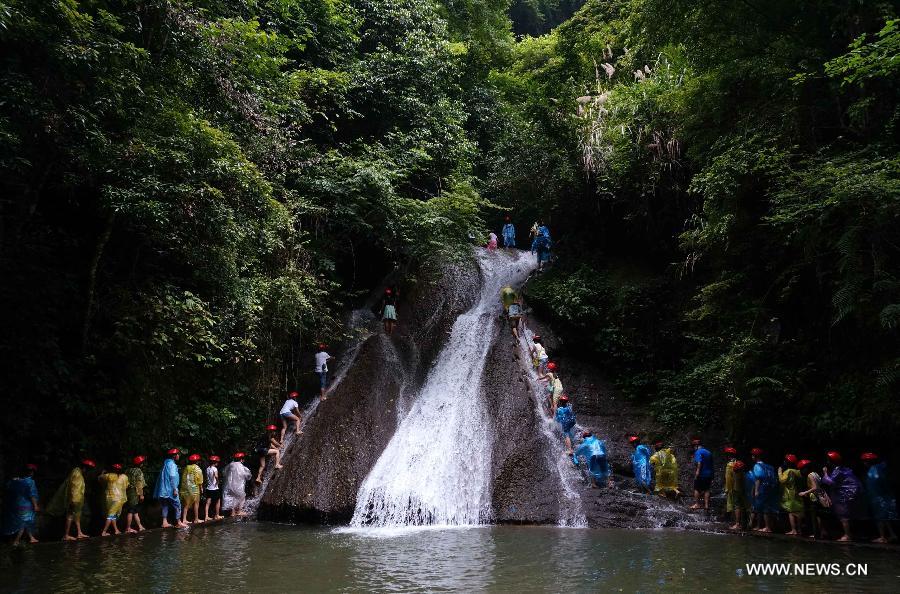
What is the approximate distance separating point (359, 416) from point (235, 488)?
3313mm

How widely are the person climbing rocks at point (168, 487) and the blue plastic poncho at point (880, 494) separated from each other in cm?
1251

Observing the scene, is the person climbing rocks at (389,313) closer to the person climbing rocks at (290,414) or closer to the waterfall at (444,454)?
the waterfall at (444,454)

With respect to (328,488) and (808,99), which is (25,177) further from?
(808,99)

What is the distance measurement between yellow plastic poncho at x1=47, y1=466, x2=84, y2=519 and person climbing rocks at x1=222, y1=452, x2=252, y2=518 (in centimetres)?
320

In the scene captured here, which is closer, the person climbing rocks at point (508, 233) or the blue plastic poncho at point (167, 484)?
the blue plastic poncho at point (167, 484)

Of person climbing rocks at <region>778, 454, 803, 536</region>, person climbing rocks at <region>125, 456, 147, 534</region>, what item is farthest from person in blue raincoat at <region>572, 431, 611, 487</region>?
person climbing rocks at <region>125, 456, 147, 534</region>

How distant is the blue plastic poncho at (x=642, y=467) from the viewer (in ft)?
42.5

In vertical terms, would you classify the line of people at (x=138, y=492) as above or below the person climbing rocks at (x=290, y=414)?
below

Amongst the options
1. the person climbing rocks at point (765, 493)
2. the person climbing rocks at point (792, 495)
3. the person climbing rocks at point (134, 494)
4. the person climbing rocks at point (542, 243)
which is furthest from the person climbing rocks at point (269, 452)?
the person climbing rocks at point (542, 243)

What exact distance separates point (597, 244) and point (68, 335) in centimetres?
1557

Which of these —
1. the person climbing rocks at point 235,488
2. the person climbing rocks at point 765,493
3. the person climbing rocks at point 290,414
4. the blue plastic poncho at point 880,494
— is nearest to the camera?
the blue plastic poncho at point 880,494

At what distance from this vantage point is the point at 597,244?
20719 mm

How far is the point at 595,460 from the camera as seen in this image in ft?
42.0

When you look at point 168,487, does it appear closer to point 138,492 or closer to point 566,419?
point 138,492
